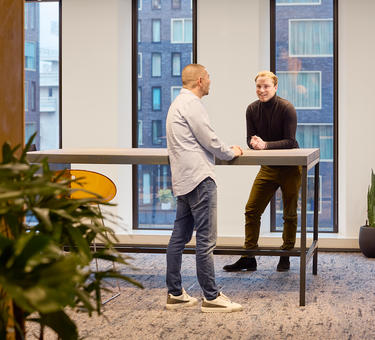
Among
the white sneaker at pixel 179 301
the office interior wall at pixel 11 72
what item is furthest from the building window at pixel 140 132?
the office interior wall at pixel 11 72

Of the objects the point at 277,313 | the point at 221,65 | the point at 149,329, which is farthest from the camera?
the point at 221,65

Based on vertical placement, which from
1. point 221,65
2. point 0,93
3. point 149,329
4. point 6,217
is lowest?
point 149,329

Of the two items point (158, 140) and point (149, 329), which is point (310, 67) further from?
point (149, 329)

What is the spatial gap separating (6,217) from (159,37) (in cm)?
558

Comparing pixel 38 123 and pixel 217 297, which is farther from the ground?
pixel 38 123

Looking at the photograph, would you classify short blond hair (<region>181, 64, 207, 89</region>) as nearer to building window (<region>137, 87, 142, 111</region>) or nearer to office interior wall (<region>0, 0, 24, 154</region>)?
office interior wall (<region>0, 0, 24, 154</region>)

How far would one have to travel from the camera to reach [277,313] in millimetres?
3955

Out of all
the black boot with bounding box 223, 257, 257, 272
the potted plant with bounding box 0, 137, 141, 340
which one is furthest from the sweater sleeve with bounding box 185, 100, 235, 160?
the potted plant with bounding box 0, 137, 141, 340

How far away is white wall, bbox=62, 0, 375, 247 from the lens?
6250mm

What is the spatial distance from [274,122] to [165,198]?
7.41 feet

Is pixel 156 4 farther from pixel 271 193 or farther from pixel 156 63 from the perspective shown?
pixel 271 193

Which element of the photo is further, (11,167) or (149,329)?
(149,329)

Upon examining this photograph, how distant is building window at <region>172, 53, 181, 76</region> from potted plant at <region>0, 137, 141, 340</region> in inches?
205

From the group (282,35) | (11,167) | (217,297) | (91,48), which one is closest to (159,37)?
(91,48)
